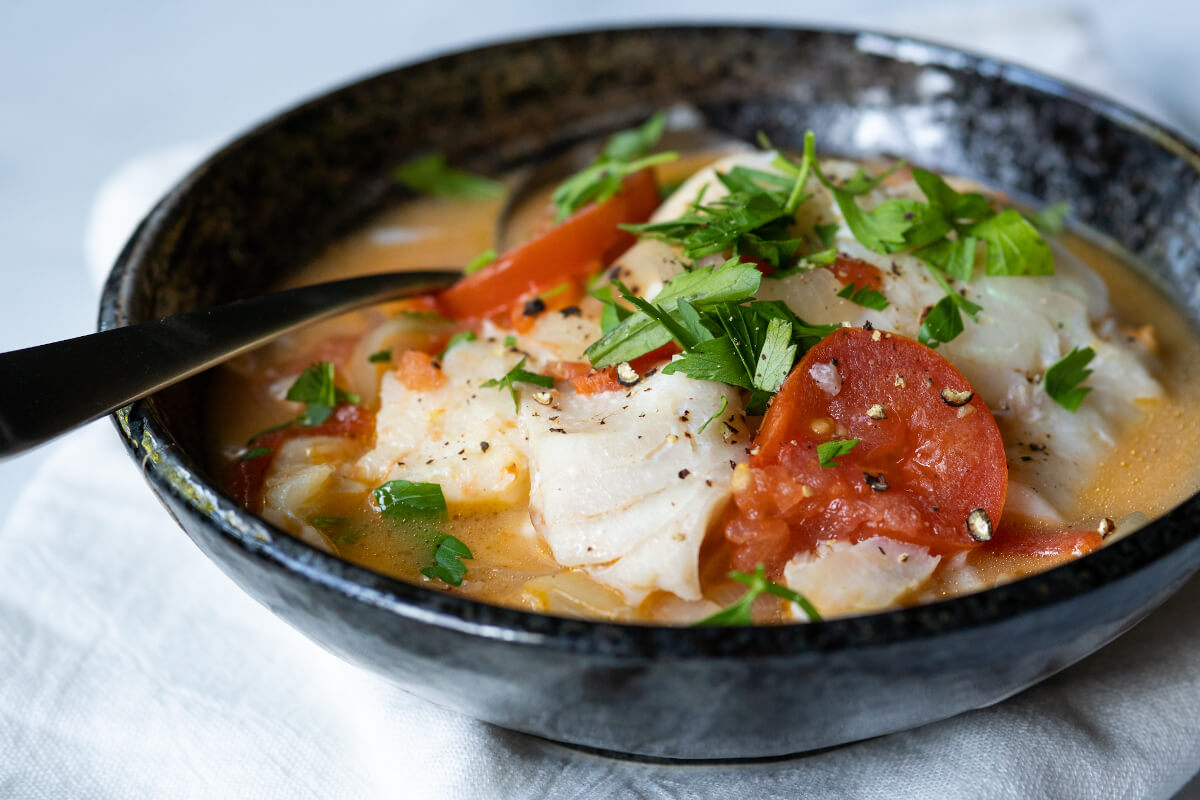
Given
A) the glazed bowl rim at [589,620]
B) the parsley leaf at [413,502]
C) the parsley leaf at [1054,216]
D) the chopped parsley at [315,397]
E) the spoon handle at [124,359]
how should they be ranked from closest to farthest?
the glazed bowl rim at [589,620] < the spoon handle at [124,359] < the parsley leaf at [413,502] < the chopped parsley at [315,397] < the parsley leaf at [1054,216]

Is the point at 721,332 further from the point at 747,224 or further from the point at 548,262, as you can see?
the point at 548,262

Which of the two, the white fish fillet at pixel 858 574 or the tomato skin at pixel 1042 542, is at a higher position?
the white fish fillet at pixel 858 574

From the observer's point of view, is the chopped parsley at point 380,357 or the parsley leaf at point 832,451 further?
the chopped parsley at point 380,357

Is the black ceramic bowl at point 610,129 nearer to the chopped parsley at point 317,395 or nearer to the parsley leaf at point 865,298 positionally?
the chopped parsley at point 317,395

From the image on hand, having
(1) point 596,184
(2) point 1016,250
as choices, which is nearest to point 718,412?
(2) point 1016,250

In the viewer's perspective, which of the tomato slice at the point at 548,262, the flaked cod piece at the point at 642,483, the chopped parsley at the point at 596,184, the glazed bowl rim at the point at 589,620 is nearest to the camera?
the glazed bowl rim at the point at 589,620

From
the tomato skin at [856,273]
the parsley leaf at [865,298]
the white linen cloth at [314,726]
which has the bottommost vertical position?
the white linen cloth at [314,726]

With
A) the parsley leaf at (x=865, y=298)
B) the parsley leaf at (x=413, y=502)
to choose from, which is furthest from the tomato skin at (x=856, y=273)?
the parsley leaf at (x=413, y=502)

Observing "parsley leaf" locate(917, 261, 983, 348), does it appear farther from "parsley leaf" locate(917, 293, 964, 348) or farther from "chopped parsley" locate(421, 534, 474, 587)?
"chopped parsley" locate(421, 534, 474, 587)
